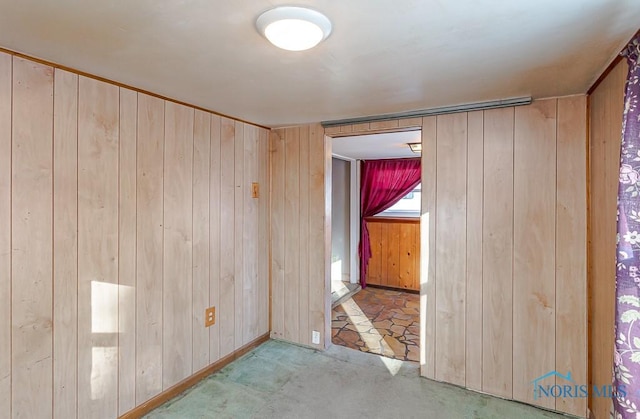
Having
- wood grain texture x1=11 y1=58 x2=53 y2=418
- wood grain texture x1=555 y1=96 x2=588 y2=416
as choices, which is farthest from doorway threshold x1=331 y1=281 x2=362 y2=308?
wood grain texture x1=11 y1=58 x2=53 y2=418

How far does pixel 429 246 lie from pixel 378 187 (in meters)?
2.78

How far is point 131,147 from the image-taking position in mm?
2139

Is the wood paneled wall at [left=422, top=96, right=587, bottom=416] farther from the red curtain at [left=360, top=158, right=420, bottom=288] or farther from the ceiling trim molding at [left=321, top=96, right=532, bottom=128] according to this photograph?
the red curtain at [left=360, top=158, right=420, bottom=288]

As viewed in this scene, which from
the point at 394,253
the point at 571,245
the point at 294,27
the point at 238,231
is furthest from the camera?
the point at 394,253

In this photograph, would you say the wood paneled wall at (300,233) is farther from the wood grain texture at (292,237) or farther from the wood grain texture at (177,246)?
the wood grain texture at (177,246)

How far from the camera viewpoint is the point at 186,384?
2496 millimetres

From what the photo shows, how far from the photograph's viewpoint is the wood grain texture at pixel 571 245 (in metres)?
2.21

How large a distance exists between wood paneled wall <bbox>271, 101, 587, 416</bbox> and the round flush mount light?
1553 mm

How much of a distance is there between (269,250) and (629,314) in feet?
9.05

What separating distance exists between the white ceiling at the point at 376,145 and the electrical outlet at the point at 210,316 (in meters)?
2.00

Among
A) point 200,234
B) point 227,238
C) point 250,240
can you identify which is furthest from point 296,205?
point 200,234

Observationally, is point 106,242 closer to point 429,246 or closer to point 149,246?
point 149,246

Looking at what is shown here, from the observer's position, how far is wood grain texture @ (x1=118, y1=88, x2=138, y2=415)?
6.84 ft

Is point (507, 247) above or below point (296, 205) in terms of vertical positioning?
below
